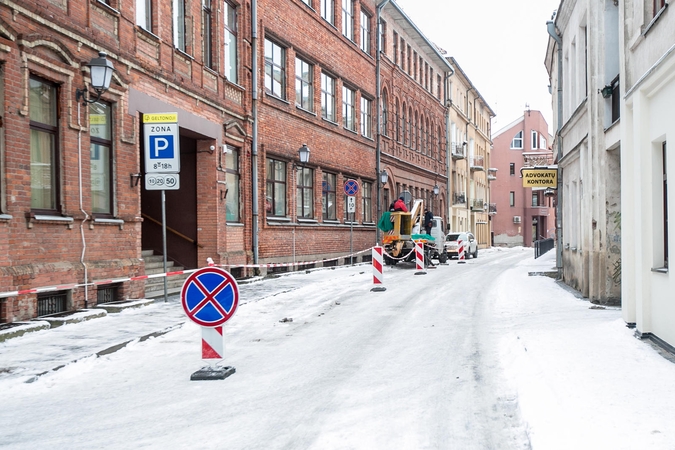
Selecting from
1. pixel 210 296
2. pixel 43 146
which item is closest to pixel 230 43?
pixel 43 146

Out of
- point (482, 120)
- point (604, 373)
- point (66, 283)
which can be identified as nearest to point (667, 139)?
point (604, 373)

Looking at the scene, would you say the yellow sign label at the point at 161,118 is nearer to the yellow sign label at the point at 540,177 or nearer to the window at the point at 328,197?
the yellow sign label at the point at 540,177

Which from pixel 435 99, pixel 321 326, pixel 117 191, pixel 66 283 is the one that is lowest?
pixel 321 326

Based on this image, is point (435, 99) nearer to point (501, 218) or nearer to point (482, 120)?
point (482, 120)

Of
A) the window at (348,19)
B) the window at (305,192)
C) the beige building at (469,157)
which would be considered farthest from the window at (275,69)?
the beige building at (469,157)

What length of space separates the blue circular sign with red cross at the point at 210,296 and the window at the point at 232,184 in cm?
1143

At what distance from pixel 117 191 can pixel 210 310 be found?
6442 millimetres

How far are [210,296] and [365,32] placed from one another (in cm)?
2617

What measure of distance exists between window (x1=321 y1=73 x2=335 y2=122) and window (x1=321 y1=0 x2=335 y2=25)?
217 cm

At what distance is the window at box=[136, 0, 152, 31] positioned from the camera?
1388 cm

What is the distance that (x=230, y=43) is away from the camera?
18922mm

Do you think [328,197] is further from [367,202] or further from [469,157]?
[469,157]

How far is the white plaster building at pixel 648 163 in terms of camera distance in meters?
7.53

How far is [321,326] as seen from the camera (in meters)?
10.4
